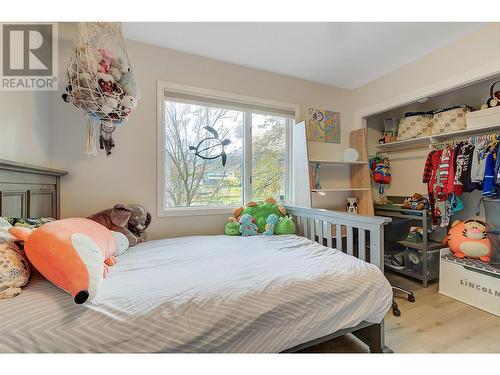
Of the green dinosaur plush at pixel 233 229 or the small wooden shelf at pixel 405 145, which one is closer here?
the green dinosaur plush at pixel 233 229

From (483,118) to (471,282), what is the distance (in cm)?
141

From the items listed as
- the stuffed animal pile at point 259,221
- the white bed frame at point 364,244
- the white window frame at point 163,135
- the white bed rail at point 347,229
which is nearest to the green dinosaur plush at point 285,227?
the stuffed animal pile at point 259,221

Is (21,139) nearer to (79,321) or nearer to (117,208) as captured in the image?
(117,208)

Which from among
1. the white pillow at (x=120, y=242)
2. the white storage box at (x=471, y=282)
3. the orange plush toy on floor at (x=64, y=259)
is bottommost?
the white storage box at (x=471, y=282)

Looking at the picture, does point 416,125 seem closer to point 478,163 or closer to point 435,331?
point 478,163

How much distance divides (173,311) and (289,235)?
1.26 metres

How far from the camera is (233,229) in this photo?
81.1 inches

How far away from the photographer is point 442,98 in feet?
8.70

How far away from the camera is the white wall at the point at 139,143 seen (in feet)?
5.74

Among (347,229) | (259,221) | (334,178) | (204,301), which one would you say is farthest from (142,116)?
(334,178)

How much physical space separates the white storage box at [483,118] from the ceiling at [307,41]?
0.67m

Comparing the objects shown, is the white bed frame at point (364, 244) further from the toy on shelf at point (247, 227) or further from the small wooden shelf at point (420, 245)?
the small wooden shelf at point (420, 245)

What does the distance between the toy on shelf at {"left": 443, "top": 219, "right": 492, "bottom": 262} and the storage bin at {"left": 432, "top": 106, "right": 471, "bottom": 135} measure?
36.6 inches
